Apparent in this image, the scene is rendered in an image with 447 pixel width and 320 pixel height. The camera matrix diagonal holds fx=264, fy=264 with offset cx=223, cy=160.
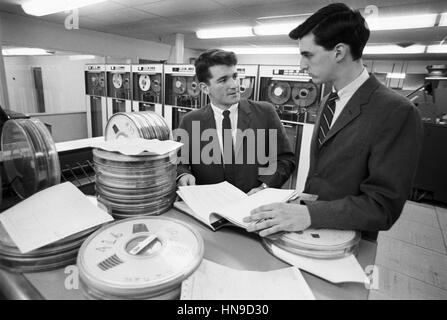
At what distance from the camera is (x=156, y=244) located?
620 mm

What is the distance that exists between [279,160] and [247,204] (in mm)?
634

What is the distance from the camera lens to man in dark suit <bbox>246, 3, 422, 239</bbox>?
0.72 meters

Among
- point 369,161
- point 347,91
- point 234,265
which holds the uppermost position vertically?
point 347,91

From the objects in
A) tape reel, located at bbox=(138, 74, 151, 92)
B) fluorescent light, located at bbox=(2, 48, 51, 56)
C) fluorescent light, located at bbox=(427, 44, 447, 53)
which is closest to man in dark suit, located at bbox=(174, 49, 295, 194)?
tape reel, located at bbox=(138, 74, 151, 92)

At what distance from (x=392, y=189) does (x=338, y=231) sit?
0.19 metres

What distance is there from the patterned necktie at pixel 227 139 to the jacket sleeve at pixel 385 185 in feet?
2.40

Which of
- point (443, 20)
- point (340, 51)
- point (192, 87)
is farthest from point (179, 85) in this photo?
point (443, 20)

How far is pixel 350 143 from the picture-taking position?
858mm

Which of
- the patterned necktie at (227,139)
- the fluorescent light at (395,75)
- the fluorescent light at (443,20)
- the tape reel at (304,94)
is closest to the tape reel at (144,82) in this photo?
the tape reel at (304,94)

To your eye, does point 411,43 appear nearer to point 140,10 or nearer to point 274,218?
point 140,10

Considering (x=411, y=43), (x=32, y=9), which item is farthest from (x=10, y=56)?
(x=411, y=43)

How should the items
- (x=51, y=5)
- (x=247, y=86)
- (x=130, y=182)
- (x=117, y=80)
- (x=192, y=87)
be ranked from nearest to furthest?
1. (x=130, y=182)
2. (x=247, y=86)
3. (x=51, y=5)
4. (x=192, y=87)
5. (x=117, y=80)
